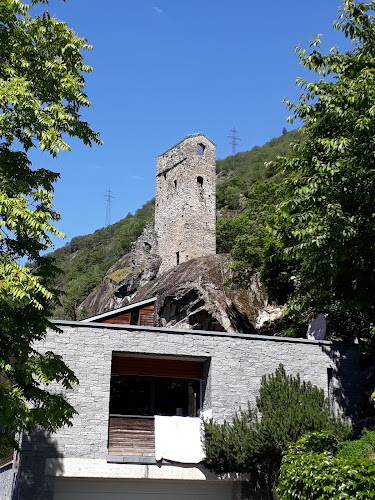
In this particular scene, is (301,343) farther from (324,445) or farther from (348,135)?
(348,135)

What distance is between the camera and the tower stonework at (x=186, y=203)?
1864 inches

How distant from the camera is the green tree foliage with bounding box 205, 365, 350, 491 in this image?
1277cm

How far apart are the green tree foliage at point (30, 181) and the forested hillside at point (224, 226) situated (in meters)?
8.85

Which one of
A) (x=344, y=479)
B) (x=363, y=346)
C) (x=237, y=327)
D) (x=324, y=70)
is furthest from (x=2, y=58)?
(x=237, y=327)

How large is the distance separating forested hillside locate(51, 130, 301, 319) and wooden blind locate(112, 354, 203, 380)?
4.89 metres

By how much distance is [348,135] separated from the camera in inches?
538

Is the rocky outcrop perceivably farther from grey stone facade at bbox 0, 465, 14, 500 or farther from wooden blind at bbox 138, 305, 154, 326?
grey stone facade at bbox 0, 465, 14, 500

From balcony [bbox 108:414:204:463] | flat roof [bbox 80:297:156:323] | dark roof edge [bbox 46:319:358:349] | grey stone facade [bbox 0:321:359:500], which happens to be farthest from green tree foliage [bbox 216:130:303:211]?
balcony [bbox 108:414:204:463]

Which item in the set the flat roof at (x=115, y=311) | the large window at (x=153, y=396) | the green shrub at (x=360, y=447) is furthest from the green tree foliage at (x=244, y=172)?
the green shrub at (x=360, y=447)

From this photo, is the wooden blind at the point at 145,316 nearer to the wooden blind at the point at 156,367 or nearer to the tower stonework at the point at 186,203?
the wooden blind at the point at 156,367

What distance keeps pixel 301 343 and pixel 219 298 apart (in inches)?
543

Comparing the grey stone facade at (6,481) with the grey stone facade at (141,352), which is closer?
the grey stone facade at (141,352)

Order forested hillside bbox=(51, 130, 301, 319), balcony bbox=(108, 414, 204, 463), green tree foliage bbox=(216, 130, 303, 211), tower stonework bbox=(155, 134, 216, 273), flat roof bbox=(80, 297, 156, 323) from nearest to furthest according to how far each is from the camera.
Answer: balcony bbox=(108, 414, 204, 463), flat roof bbox=(80, 297, 156, 323), forested hillside bbox=(51, 130, 301, 319), tower stonework bbox=(155, 134, 216, 273), green tree foliage bbox=(216, 130, 303, 211)

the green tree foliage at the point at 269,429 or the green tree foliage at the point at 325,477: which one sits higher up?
the green tree foliage at the point at 269,429
